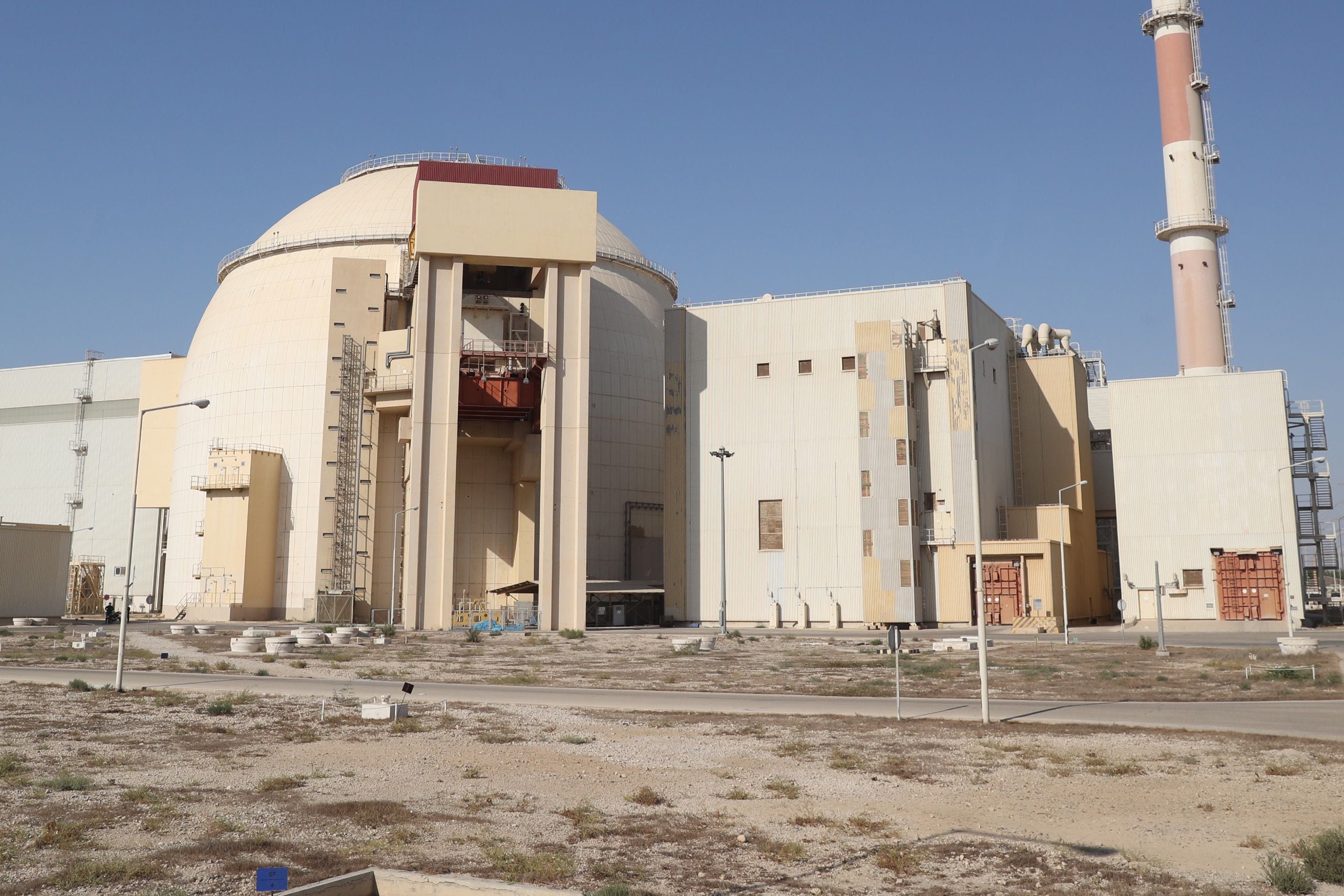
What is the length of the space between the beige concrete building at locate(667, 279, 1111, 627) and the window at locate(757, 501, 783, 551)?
0.10 meters

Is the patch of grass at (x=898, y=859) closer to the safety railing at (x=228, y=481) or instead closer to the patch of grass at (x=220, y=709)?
the patch of grass at (x=220, y=709)

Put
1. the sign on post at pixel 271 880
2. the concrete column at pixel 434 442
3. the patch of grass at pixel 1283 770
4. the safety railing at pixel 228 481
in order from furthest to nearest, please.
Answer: the safety railing at pixel 228 481 → the concrete column at pixel 434 442 → the patch of grass at pixel 1283 770 → the sign on post at pixel 271 880

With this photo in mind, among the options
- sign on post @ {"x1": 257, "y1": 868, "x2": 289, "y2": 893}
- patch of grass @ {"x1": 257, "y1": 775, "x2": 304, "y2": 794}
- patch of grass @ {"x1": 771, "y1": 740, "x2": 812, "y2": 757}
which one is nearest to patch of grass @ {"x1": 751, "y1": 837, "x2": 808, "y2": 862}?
sign on post @ {"x1": 257, "y1": 868, "x2": 289, "y2": 893}

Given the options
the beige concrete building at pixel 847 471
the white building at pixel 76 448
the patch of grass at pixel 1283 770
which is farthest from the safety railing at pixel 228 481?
the patch of grass at pixel 1283 770

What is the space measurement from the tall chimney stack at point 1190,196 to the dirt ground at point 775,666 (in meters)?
33.0

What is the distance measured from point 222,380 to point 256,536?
1323cm

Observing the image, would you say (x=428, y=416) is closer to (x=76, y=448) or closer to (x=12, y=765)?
(x=12, y=765)

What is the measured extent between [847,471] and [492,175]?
102ft

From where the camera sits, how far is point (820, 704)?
26547mm

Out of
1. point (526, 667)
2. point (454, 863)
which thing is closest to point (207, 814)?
point (454, 863)

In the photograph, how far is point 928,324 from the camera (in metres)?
70.4

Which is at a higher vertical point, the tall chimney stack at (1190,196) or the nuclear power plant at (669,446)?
the tall chimney stack at (1190,196)

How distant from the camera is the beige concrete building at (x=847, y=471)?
67.6m

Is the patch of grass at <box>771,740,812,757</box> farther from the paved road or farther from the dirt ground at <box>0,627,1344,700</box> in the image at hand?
the dirt ground at <box>0,627,1344,700</box>
